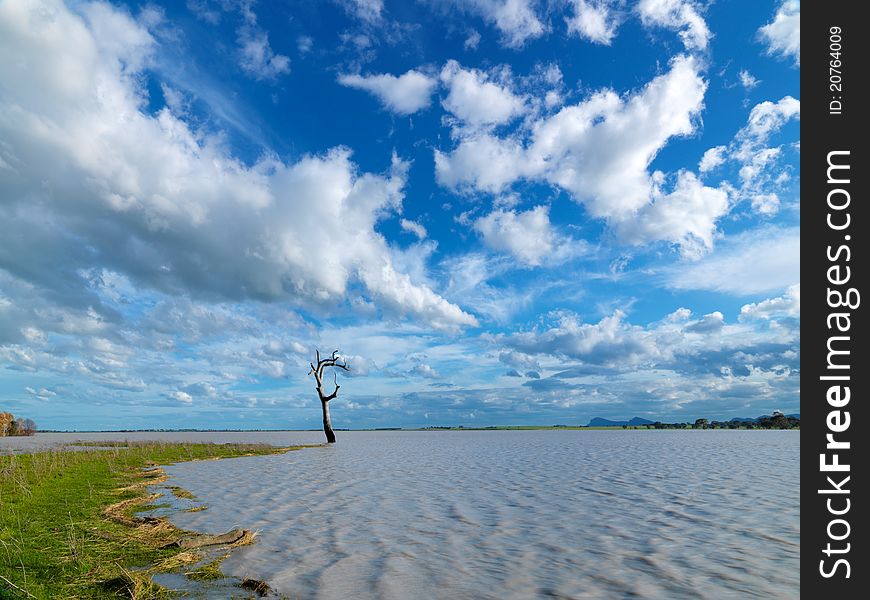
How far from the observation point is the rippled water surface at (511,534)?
37.1ft

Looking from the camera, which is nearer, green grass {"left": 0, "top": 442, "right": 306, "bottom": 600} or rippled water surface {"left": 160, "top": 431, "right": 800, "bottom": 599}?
green grass {"left": 0, "top": 442, "right": 306, "bottom": 600}

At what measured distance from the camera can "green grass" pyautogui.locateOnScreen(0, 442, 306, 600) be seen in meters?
10.1

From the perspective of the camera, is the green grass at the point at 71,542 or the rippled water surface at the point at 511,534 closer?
the green grass at the point at 71,542

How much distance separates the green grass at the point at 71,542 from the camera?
33.3 ft

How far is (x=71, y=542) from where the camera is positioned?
41.3ft

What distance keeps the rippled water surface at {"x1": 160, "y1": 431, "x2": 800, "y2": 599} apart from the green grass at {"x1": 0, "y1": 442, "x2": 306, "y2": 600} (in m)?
2.34

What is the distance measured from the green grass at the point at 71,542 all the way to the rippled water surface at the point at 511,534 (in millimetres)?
2344

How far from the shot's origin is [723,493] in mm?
24938

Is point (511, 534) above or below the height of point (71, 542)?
below

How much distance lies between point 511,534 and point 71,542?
12.5 meters
